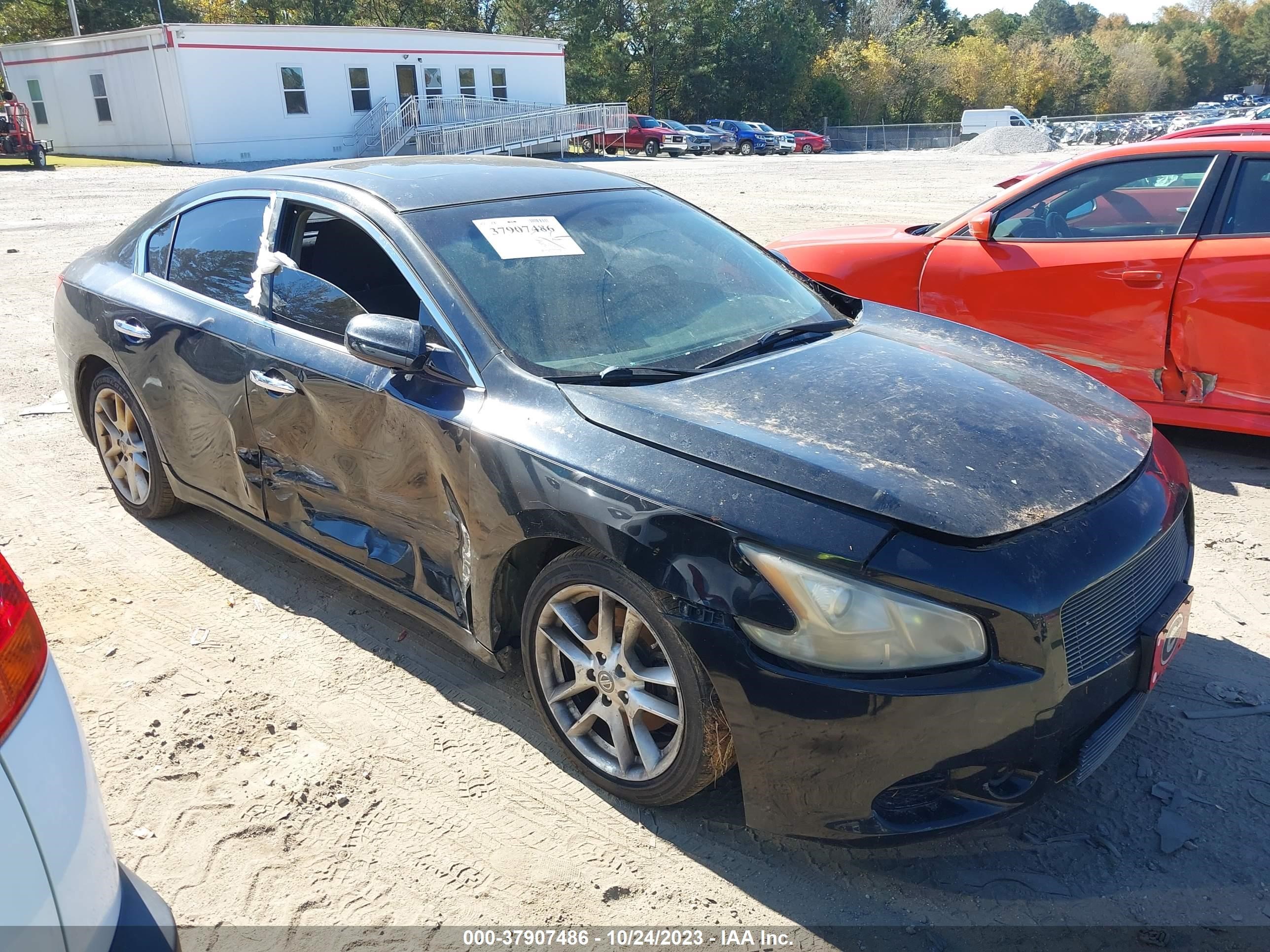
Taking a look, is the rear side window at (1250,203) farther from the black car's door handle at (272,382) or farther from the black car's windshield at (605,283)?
the black car's door handle at (272,382)

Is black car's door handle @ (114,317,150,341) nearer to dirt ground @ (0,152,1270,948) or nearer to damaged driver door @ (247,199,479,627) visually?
damaged driver door @ (247,199,479,627)

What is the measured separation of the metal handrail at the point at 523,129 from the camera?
32.4 m

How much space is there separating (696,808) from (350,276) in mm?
2397

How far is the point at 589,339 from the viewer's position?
3.07m

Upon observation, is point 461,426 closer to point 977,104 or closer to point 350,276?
point 350,276

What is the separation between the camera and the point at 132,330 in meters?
4.15

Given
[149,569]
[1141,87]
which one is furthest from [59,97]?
[1141,87]

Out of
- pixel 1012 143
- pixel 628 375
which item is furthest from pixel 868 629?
pixel 1012 143

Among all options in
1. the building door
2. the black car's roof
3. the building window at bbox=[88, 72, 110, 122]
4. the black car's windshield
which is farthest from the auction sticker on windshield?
the building window at bbox=[88, 72, 110, 122]

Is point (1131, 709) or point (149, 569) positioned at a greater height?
point (1131, 709)

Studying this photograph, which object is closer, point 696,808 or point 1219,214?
point 696,808

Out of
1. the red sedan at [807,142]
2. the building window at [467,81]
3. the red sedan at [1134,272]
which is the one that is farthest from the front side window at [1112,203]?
the red sedan at [807,142]

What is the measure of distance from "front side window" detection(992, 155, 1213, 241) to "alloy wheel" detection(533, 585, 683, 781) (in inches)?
155

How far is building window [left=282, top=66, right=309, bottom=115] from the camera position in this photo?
31.0m
